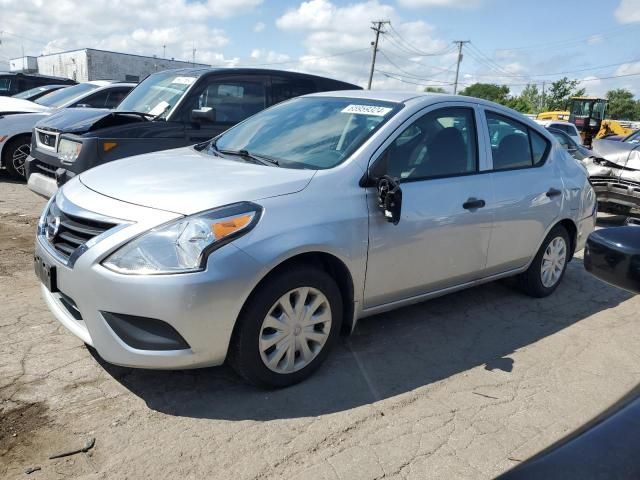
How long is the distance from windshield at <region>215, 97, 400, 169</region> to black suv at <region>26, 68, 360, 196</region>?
1.55 m

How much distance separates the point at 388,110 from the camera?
3.81m

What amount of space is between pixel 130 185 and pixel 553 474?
8.86 ft

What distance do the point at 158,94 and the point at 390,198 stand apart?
14.0 feet

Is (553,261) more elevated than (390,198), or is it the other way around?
(390,198)

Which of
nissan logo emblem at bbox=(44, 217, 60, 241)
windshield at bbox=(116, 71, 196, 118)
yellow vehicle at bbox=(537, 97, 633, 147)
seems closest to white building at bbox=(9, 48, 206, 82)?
yellow vehicle at bbox=(537, 97, 633, 147)

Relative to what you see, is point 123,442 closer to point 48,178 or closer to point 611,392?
point 611,392

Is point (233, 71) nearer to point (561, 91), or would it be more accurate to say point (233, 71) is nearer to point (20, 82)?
point (20, 82)

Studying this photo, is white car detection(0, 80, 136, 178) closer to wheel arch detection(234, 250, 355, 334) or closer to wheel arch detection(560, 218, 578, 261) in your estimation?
wheel arch detection(234, 250, 355, 334)

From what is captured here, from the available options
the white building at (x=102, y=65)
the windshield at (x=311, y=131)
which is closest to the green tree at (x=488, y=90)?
the white building at (x=102, y=65)

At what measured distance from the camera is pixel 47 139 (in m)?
6.11

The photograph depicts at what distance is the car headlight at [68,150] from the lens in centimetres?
542

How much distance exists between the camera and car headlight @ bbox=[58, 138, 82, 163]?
5.42m

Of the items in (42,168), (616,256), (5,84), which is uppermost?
(5,84)

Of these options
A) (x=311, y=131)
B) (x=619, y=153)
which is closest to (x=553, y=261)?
(x=311, y=131)
